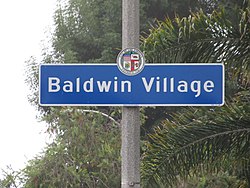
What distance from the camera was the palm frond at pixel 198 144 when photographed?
9195 mm

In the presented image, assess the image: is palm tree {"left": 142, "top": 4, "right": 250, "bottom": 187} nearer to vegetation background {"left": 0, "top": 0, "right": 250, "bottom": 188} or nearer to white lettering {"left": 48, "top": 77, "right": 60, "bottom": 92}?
vegetation background {"left": 0, "top": 0, "right": 250, "bottom": 188}

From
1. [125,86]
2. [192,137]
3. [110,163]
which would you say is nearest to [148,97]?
[125,86]

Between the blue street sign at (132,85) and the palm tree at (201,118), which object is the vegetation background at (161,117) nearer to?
the palm tree at (201,118)

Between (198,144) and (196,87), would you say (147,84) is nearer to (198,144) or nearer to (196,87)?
(196,87)

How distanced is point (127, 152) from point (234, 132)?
13.7 ft

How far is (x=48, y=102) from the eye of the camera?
17.3ft

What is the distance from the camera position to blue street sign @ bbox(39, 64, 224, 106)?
17.0 ft

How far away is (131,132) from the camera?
206 inches

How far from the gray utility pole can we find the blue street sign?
0.36ft

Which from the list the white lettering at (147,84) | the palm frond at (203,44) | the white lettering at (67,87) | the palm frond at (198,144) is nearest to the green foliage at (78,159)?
the palm frond at (198,144)

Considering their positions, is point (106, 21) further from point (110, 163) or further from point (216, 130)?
point (216, 130)

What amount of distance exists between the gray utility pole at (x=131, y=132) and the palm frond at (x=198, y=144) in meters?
4.01

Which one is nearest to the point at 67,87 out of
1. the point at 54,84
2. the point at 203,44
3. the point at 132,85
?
the point at 54,84

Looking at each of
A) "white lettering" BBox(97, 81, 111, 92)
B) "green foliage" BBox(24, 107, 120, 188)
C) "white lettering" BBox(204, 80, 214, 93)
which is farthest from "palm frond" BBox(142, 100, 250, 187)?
"green foliage" BBox(24, 107, 120, 188)
